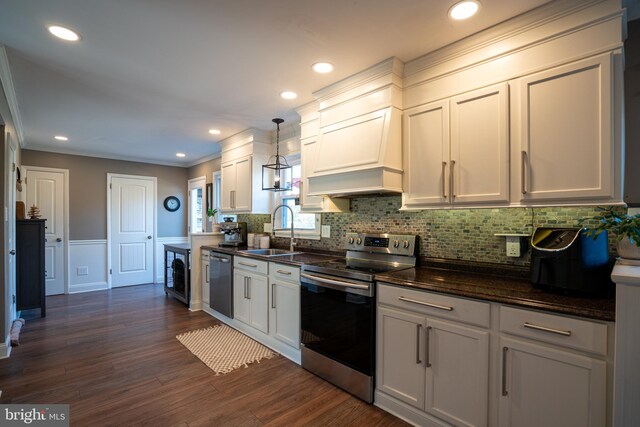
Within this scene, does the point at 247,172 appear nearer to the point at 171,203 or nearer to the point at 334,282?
the point at 334,282

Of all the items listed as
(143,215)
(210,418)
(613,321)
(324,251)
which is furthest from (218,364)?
(143,215)

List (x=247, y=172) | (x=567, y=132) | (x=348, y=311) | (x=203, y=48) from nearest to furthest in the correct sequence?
(x=567, y=132) → (x=203, y=48) → (x=348, y=311) → (x=247, y=172)

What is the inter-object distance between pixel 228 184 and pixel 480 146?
3405 mm

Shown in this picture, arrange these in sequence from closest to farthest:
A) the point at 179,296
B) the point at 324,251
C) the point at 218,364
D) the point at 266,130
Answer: the point at 218,364, the point at 324,251, the point at 266,130, the point at 179,296

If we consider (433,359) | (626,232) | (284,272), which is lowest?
(433,359)

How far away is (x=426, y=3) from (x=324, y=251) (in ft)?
7.67

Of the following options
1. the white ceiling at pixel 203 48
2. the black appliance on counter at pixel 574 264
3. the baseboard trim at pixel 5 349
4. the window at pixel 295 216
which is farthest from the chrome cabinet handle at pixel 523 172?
the baseboard trim at pixel 5 349

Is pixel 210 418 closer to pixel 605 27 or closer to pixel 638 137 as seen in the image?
pixel 638 137

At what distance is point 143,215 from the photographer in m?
5.93

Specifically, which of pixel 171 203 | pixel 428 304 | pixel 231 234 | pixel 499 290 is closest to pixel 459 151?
pixel 499 290

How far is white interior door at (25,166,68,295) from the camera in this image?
4.93 m

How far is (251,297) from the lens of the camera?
10.6ft

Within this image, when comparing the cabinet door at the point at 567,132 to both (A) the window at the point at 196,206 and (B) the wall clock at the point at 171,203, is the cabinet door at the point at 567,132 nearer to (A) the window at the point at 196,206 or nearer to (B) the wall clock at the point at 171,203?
(A) the window at the point at 196,206

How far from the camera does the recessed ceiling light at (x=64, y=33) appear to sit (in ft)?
6.12
